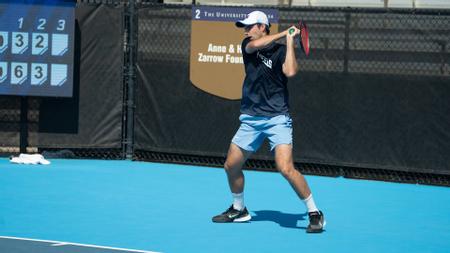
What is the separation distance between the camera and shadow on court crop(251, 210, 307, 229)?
29.8 ft

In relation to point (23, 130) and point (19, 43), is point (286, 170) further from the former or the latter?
point (23, 130)

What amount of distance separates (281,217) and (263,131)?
1.17m

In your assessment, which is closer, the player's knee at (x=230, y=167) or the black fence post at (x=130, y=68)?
the player's knee at (x=230, y=167)

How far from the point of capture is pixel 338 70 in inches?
491

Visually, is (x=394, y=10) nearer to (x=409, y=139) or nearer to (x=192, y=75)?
(x=409, y=139)

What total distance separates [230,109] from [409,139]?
2559mm

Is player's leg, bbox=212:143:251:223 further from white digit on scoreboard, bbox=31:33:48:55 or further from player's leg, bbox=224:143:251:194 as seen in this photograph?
white digit on scoreboard, bbox=31:33:48:55

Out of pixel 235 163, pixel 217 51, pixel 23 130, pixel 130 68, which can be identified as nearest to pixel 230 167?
pixel 235 163

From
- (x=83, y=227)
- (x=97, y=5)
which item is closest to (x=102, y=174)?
(x=97, y=5)

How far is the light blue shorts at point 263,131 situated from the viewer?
339 inches

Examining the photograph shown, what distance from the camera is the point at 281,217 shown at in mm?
9484

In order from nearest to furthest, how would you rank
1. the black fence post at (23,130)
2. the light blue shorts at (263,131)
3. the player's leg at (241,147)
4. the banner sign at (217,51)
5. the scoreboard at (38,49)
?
the light blue shorts at (263,131)
the player's leg at (241,147)
the banner sign at (217,51)
the scoreboard at (38,49)
the black fence post at (23,130)

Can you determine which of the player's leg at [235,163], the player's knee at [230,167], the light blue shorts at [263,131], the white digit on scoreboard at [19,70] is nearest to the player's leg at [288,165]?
the light blue shorts at [263,131]

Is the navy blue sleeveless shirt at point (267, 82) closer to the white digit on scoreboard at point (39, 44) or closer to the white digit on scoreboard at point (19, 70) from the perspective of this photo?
the white digit on scoreboard at point (39, 44)
